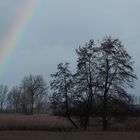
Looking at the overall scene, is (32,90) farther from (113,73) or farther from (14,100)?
(113,73)

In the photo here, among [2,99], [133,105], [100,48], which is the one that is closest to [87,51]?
[100,48]

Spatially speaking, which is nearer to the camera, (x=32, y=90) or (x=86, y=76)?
(x=86, y=76)

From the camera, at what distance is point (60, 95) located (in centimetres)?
4100

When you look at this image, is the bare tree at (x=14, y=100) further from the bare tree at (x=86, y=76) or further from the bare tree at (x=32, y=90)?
the bare tree at (x=86, y=76)

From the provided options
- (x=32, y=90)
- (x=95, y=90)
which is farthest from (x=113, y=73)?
(x=32, y=90)

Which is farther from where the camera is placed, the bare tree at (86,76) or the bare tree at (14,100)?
the bare tree at (14,100)

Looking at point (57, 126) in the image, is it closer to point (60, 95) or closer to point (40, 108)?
point (60, 95)

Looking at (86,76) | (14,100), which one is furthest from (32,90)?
(86,76)

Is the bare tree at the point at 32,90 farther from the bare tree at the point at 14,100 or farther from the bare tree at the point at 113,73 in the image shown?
the bare tree at the point at 113,73

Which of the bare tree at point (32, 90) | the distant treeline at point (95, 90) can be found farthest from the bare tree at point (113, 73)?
the bare tree at point (32, 90)

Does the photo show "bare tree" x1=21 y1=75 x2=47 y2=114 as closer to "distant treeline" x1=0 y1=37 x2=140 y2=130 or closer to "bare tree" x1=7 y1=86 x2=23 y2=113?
"bare tree" x1=7 y1=86 x2=23 y2=113

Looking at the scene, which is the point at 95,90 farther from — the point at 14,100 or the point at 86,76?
the point at 14,100

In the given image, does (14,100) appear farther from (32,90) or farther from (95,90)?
(95,90)

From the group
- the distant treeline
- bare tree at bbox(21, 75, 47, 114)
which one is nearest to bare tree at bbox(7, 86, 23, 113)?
bare tree at bbox(21, 75, 47, 114)
